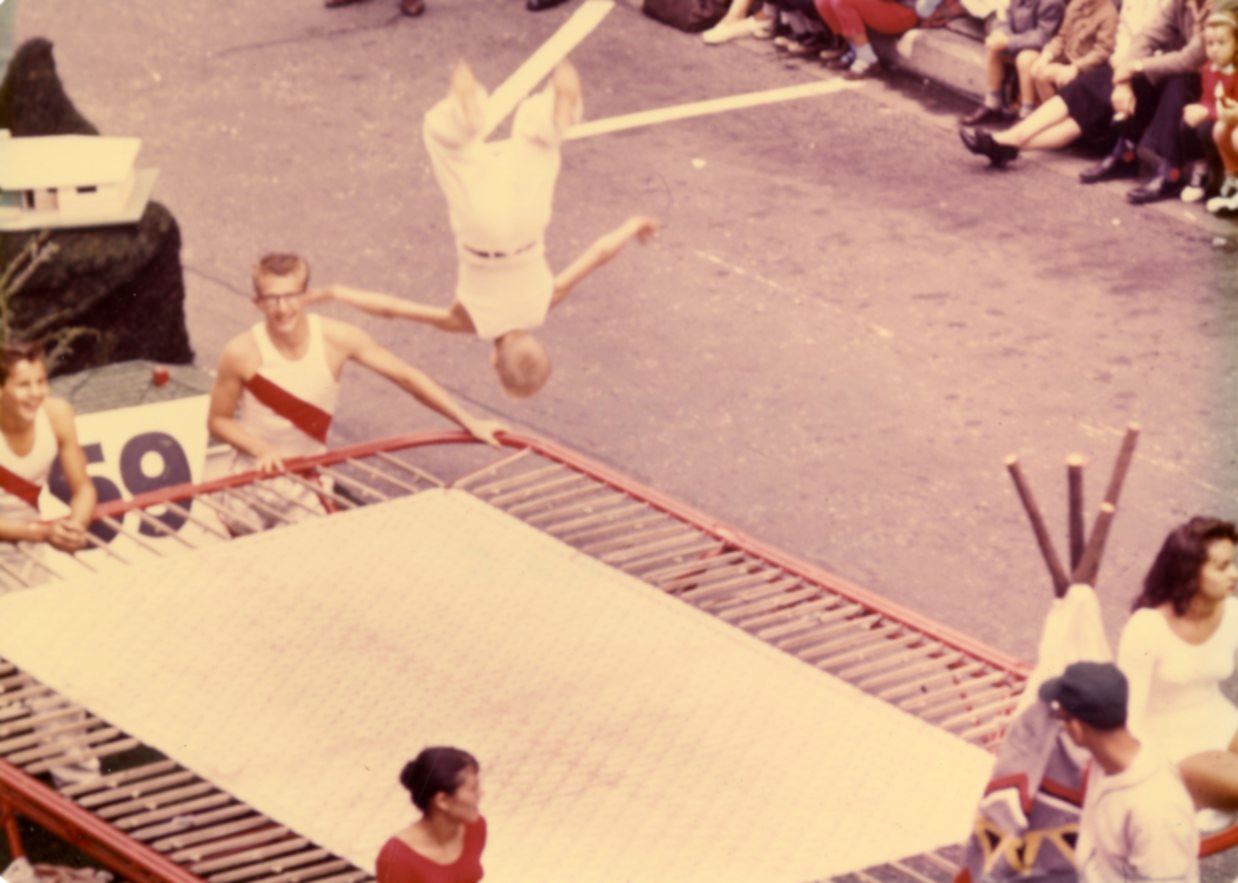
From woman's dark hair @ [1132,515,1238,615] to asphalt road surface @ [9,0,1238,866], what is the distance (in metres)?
1.61

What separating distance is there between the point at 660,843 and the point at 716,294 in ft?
10.9

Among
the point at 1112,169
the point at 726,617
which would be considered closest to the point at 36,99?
the point at 726,617

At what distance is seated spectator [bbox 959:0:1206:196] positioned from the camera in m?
10.2

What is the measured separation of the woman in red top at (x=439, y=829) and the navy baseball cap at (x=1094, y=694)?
136 centimetres

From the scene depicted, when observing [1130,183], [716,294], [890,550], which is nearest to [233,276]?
[716,294]

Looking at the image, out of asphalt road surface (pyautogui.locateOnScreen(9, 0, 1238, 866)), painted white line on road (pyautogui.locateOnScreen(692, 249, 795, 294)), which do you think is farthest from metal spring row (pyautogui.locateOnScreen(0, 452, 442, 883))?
painted white line on road (pyautogui.locateOnScreen(692, 249, 795, 294))

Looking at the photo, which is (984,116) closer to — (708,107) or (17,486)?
(708,107)

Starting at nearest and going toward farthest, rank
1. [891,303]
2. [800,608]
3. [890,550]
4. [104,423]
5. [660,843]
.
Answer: [660,843]
[800,608]
[104,423]
[890,550]
[891,303]

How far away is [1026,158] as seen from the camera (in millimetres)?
10297

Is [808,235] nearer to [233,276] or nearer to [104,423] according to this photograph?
[233,276]

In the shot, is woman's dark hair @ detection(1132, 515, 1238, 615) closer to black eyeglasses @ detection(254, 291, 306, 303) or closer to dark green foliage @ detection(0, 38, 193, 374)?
black eyeglasses @ detection(254, 291, 306, 303)

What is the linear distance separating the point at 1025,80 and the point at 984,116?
36 cm

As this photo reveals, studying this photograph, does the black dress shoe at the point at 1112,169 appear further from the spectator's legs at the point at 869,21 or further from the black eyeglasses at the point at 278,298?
the black eyeglasses at the point at 278,298

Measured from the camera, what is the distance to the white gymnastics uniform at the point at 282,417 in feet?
26.1
